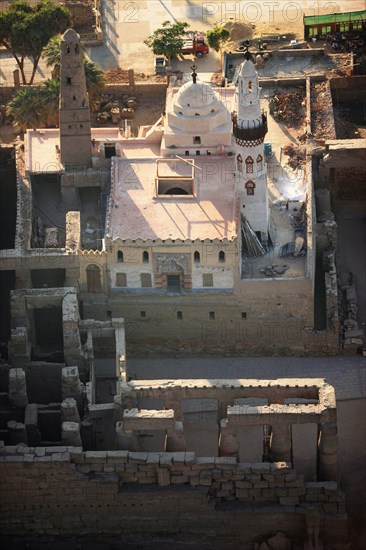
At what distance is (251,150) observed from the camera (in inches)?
4601

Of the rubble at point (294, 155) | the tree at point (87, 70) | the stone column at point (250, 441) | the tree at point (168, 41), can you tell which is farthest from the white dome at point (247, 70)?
the tree at point (168, 41)

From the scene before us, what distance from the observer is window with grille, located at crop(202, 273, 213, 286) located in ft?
382

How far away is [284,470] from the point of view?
334 ft

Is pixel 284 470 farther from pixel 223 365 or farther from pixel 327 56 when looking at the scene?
pixel 327 56

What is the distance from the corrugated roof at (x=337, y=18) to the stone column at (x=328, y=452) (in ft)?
182

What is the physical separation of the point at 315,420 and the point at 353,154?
31390 mm

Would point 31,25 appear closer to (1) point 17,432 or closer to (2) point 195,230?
(2) point 195,230

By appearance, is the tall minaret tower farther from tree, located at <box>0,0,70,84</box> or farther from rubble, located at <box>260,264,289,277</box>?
tree, located at <box>0,0,70,84</box>

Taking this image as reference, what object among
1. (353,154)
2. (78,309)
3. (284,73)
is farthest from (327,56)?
(78,309)

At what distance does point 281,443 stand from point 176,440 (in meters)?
5.99

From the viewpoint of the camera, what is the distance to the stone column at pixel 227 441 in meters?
102

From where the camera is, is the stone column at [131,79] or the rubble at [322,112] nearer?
the rubble at [322,112]

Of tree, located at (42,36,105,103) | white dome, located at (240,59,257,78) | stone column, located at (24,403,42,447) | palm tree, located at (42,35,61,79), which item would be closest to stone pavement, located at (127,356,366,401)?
stone column, located at (24,403,42,447)

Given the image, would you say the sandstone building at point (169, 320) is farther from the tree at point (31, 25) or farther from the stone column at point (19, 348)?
the tree at point (31, 25)
